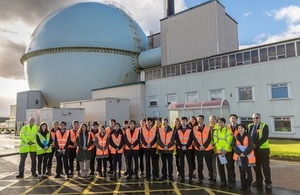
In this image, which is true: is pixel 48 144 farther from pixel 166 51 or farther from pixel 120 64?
pixel 120 64

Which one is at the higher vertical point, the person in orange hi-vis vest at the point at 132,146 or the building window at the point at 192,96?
the building window at the point at 192,96

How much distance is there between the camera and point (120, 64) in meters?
40.5

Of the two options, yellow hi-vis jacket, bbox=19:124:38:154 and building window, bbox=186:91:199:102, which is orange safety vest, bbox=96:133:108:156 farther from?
building window, bbox=186:91:199:102

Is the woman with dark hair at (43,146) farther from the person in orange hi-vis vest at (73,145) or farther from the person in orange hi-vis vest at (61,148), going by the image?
the person in orange hi-vis vest at (73,145)

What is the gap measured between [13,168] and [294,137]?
757 inches

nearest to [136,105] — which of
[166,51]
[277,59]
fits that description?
[166,51]

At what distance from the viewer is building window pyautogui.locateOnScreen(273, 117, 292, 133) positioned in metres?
20.0

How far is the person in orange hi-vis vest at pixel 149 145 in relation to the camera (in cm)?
869

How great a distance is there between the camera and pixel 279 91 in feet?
67.2

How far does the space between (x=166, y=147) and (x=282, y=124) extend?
15.7 metres

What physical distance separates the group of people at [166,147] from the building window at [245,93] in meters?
14.6

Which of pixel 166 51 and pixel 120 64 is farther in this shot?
pixel 120 64

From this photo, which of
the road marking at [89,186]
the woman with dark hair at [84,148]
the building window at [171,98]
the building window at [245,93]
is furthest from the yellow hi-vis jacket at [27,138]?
the building window at [171,98]

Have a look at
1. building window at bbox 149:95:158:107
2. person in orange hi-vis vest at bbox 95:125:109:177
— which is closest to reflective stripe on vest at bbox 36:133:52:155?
person in orange hi-vis vest at bbox 95:125:109:177
